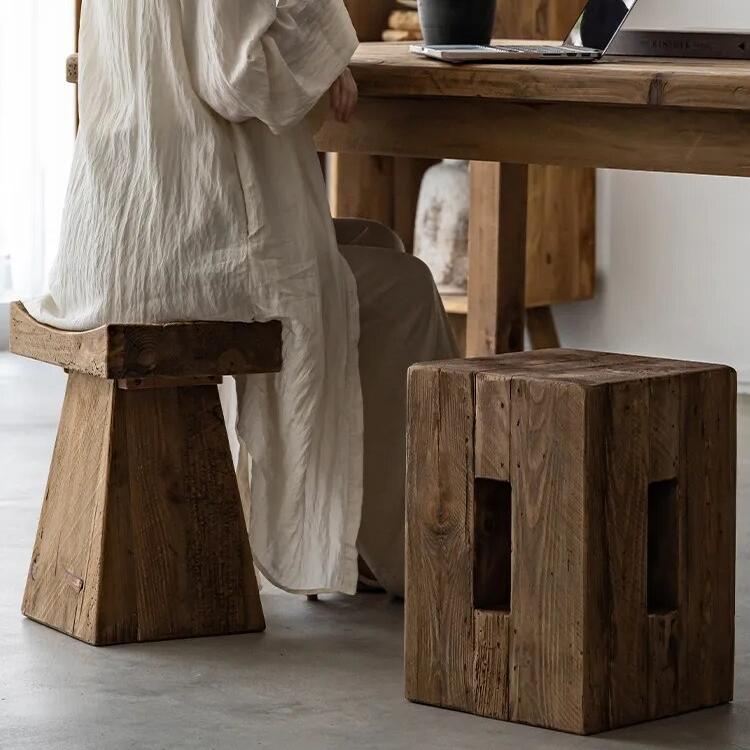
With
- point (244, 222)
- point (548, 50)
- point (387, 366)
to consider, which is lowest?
point (387, 366)

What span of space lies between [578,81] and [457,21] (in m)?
0.43

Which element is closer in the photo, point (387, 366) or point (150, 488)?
point (150, 488)

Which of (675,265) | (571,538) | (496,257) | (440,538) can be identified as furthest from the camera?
(675,265)

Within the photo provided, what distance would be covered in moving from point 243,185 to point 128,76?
0.20 m

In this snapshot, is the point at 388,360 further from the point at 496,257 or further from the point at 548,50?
the point at 496,257

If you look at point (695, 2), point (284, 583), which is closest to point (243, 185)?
point (284, 583)

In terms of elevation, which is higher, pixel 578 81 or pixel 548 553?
pixel 578 81

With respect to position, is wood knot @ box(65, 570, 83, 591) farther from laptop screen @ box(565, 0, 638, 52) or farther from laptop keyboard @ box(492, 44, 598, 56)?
laptop screen @ box(565, 0, 638, 52)

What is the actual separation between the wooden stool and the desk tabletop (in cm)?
37

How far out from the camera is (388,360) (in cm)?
244

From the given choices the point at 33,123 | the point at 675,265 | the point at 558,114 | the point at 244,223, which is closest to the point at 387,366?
the point at 244,223

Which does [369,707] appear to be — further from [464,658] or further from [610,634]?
[610,634]

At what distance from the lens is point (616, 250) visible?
4621 millimetres

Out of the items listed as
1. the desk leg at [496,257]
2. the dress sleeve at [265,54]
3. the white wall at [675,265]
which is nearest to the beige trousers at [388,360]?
the dress sleeve at [265,54]
